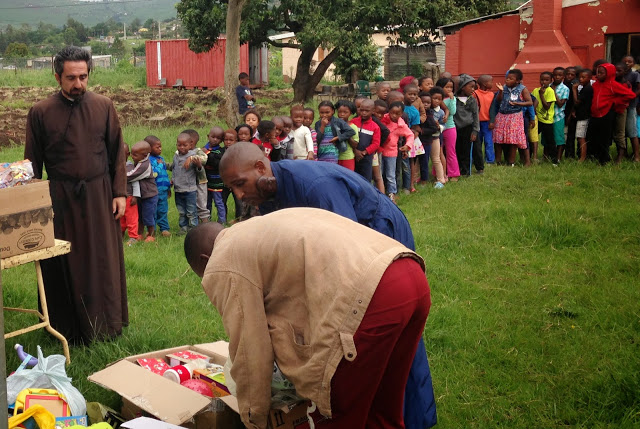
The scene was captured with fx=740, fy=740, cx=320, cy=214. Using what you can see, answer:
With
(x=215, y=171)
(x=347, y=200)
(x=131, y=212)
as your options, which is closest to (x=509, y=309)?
(x=347, y=200)

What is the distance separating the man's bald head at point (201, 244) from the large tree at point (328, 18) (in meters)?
19.2

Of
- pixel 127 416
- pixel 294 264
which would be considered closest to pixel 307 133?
pixel 127 416

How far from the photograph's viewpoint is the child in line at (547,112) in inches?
496

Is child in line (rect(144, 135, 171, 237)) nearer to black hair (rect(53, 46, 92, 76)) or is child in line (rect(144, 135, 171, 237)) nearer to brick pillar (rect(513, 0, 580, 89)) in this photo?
black hair (rect(53, 46, 92, 76))

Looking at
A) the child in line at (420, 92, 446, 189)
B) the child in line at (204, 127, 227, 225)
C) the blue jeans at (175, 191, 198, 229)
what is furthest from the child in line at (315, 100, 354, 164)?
the child in line at (420, 92, 446, 189)

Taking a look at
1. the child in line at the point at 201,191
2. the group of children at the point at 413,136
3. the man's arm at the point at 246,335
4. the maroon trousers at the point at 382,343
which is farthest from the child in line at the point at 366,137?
the man's arm at the point at 246,335

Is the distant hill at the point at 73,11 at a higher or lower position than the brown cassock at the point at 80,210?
higher

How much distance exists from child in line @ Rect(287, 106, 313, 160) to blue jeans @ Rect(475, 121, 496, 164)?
12.9ft

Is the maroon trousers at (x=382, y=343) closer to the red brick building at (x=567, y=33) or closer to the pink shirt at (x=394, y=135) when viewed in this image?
the pink shirt at (x=394, y=135)

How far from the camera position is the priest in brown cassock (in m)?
5.32

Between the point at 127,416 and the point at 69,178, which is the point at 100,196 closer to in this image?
the point at 69,178

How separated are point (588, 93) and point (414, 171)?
3.39 metres

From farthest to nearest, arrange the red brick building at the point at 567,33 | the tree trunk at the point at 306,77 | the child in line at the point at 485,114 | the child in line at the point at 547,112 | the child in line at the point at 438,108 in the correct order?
1. the tree trunk at the point at 306,77
2. the red brick building at the point at 567,33
3. the child in line at the point at 547,112
4. the child in line at the point at 485,114
5. the child in line at the point at 438,108

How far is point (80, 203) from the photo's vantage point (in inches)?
211
